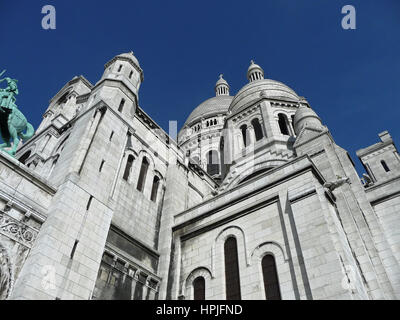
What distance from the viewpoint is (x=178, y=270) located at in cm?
1570

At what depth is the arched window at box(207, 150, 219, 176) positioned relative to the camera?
42.7m

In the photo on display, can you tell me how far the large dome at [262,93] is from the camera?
30.3 m

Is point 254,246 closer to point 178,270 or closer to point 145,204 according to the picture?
point 178,270

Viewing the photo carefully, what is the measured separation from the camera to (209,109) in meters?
53.7

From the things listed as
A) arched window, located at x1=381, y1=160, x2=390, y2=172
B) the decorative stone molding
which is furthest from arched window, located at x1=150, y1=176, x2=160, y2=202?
arched window, located at x1=381, y1=160, x2=390, y2=172

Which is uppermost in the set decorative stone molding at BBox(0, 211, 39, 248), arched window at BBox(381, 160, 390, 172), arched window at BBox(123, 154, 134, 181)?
arched window at BBox(381, 160, 390, 172)

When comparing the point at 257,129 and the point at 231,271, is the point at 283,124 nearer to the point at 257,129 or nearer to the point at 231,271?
the point at 257,129

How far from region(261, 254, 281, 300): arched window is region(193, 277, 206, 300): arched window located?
296 centimetres

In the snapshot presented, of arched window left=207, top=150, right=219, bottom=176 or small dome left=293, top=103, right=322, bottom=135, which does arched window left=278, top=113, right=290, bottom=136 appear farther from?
arched window left=207, top=150, right=219, bottom=176

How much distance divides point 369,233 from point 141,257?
10.4 metres

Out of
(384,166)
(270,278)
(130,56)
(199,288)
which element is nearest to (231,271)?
(199,288)

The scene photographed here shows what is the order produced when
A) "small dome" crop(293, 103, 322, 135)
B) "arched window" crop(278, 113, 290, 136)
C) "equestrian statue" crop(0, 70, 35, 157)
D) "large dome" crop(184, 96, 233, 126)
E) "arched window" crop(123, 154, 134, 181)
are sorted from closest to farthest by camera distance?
1. "equestrian statue" crop(0, 70, 35, 157)
2. "arched window" crop(123, 154, 134, 181)
3. "small dome" crop(293, 103, 322, 135)
4. "arched window" crop(278, 113, 290, 136)
5. "large dome" crop(184, 96, 233, 126)
